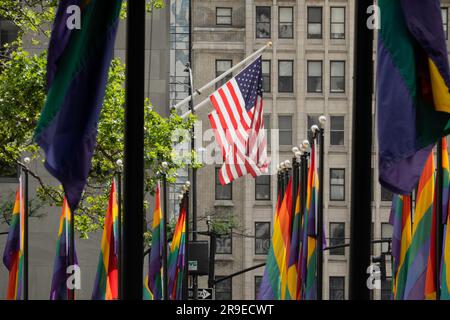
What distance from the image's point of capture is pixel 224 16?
87688 millimetres

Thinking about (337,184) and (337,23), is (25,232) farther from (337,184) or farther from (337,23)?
(337,23)

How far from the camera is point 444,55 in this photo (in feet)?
33.1

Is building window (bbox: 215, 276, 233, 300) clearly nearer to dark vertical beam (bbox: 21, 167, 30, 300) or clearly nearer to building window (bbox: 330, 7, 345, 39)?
building window (bbox: 330, 7, 345, 39)

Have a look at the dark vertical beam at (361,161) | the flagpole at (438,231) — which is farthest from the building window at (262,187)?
the dark vertical beam at (361,161)

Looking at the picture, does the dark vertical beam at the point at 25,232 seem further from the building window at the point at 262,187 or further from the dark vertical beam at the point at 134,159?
the building window at the point at 262,187

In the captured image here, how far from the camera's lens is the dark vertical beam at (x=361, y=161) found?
32.0 feet

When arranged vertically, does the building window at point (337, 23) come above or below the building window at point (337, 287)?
above

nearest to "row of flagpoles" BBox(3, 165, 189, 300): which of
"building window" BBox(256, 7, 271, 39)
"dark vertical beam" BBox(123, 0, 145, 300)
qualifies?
"dark vertical beam" BBox(123, 0, 145, 300)

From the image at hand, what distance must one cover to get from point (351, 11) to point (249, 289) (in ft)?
59.1

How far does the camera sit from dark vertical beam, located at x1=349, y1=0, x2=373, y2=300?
975 centimetres

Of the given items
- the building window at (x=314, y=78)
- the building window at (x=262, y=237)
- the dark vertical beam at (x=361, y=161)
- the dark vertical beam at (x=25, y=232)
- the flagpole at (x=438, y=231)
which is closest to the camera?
the dark vertical beam at (x=361, y=161)

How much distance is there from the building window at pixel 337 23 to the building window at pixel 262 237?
12.2 metres

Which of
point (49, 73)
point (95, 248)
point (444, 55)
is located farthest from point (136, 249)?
point (95, 248)
